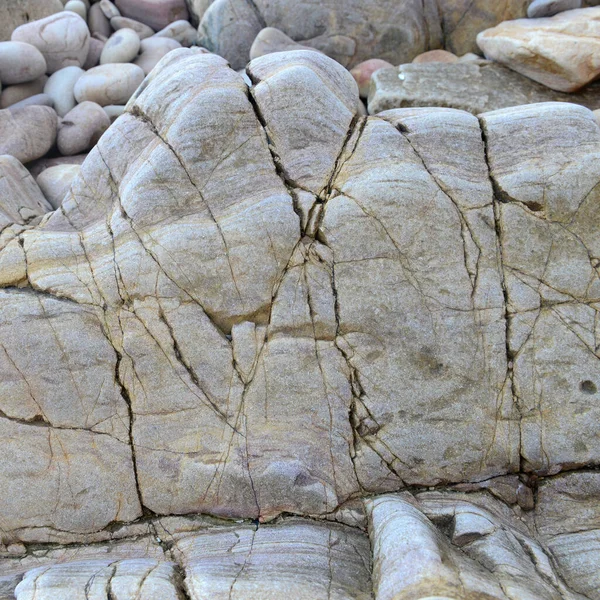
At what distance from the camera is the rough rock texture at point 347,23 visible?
23.4 ft

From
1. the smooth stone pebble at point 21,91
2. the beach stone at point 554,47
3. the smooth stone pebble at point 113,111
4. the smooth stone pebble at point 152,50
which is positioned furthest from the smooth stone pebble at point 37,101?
the beach stone at point 554,47

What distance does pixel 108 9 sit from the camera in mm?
7930

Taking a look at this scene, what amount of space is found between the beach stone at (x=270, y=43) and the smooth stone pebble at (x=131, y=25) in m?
1.73

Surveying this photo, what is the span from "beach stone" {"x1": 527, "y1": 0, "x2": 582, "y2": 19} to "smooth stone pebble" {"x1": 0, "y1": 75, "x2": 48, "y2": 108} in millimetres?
5120

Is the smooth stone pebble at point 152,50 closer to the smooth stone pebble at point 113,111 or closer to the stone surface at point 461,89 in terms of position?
the smooth stone pebble at point 113,111

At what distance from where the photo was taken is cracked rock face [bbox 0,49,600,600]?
4250mm

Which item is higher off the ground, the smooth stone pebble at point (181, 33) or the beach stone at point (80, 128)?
the smooth stone pebble at point (181, 33)

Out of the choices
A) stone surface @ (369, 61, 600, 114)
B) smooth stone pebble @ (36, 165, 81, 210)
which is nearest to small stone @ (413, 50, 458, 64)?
stone surface @ (369, 61, 600, 114)

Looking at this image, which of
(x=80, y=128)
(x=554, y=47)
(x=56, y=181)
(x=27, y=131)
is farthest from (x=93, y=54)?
(x=554, y=47)

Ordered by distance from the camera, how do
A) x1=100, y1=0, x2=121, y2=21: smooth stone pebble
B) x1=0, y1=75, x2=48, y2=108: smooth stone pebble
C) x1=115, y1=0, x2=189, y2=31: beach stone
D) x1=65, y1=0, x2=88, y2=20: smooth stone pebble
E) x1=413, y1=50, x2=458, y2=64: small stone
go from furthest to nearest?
x1=115, y1=0, x2=189, y2=31: beach stone < x1=100, y1=0, x2=121, y2=21: smooth stone pebble < x1=65, y1=0, x2=88, y2=20: smooth stone pebble < x1=413, y1=50, x2=458, y2=64: small stone < x1=0, y1=75, x2=48, y2=108: smooth stone pebble

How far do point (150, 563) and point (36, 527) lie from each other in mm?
900

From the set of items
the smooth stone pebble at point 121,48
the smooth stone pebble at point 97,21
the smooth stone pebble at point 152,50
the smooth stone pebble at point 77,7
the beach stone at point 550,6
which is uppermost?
the smooth stone pebble at point 77,7

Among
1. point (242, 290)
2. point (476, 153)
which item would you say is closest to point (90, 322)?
point (242, 290)

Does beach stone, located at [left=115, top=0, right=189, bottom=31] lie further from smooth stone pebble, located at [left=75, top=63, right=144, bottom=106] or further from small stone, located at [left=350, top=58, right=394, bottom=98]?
small stone, located at [left=350, top=58, right=394, bottom=98]
